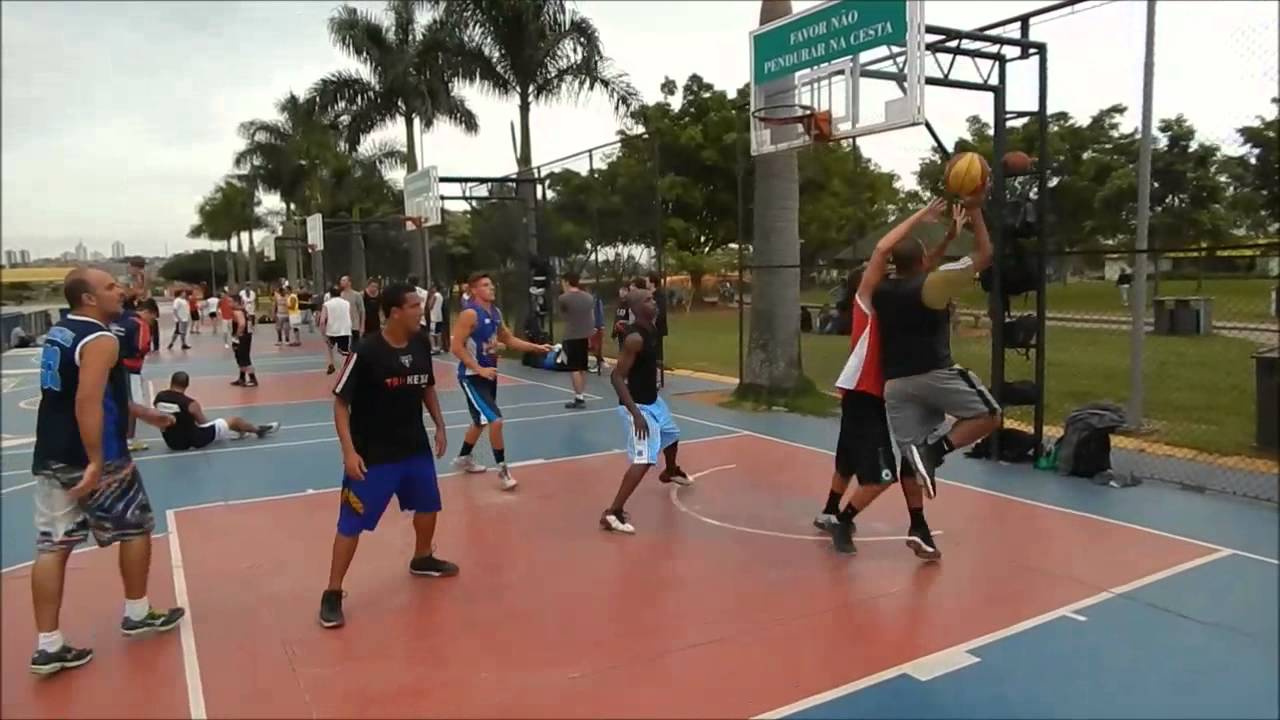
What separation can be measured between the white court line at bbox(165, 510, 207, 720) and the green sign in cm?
730

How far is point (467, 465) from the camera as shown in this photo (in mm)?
8656

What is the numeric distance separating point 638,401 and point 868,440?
1.62m

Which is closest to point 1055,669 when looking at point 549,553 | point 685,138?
point 549,553

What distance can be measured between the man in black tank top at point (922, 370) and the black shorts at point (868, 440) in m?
0.20

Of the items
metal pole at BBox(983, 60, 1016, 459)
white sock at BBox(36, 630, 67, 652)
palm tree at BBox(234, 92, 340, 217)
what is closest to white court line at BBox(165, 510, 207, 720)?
white sock at BBox(36, 630, 67, 652)

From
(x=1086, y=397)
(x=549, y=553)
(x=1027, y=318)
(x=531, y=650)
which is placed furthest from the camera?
(x=1086, y=397)

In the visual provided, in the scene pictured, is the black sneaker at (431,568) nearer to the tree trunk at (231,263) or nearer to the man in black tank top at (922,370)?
the man in black tank top at (922,370)

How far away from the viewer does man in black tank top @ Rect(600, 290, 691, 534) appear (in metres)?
6.34

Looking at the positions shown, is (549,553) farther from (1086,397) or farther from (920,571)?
(1086,397)

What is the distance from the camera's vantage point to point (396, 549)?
6176 mm

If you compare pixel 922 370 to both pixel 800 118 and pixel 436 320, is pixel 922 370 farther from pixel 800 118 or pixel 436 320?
pixel 436 320

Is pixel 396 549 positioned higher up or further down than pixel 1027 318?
further down

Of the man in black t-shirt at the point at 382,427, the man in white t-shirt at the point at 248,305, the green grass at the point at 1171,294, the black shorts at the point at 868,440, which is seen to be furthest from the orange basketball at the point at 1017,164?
the man in white t-shirt at the point at 248,305

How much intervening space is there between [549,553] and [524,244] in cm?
1386
